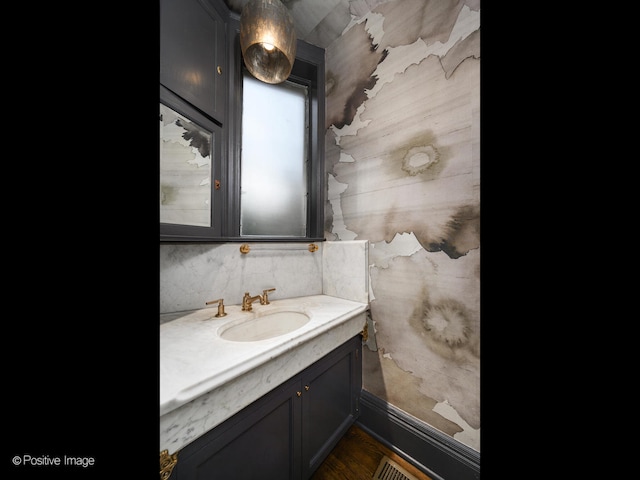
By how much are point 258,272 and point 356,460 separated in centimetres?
108

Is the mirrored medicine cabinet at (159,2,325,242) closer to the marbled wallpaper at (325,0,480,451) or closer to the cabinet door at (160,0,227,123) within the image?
the cabinet door at (160,0,227,123)

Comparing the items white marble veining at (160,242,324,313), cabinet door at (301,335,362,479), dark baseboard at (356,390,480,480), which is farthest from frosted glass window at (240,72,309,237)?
dark baseboard at (356,390,480,480)

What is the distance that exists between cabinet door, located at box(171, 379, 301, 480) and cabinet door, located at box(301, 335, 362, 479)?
0.20ft

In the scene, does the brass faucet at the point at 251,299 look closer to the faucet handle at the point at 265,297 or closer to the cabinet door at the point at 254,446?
the faucet handle at the point at 265,297

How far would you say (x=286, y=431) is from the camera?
0.87m

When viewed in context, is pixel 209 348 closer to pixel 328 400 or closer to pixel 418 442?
pixel 328 400

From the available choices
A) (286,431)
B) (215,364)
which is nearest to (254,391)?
(215,364)

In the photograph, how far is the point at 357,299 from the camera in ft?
4.58

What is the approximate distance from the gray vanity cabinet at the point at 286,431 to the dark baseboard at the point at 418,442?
116mm

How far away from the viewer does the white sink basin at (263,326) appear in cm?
106

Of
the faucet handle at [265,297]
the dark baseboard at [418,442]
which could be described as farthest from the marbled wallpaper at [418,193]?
the faucet handle at [265,297]
